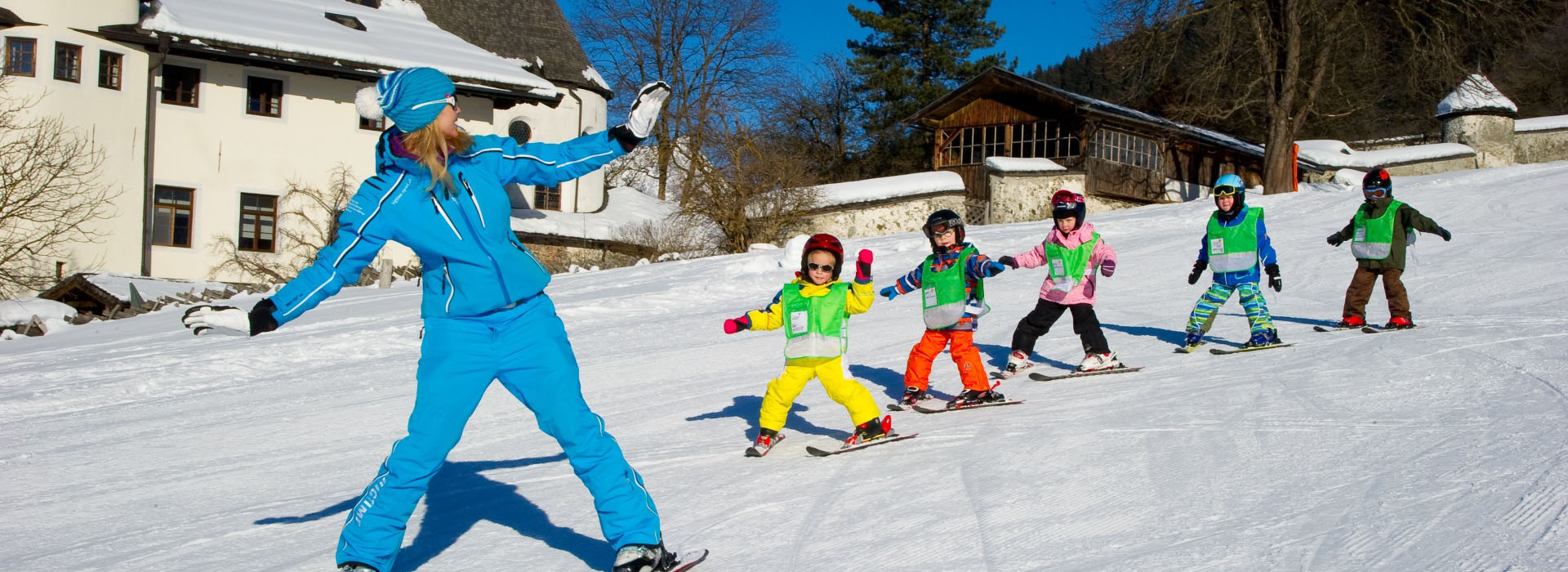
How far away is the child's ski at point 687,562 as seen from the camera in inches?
173

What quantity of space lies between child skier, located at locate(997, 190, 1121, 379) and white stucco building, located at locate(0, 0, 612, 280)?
23.5 meters

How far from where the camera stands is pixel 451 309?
13.8 ft

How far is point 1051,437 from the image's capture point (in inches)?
263

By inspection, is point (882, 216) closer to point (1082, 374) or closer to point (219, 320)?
point (1082, 374)

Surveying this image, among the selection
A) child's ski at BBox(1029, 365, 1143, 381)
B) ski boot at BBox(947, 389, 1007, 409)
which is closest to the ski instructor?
ski boot at BBox(947, 389, 1007, 409)

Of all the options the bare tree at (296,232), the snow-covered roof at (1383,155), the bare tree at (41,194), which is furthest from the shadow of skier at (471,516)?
the snow-covered roof at (1383,155)

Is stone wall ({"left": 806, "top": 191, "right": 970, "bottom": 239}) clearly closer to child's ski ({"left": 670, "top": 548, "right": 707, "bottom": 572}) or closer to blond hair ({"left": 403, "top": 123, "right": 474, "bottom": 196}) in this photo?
child's ski ({"left": 670, "top": 548, "right": 707, "bottom": 572})

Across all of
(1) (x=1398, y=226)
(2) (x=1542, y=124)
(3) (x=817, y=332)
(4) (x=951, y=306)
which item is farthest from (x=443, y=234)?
(2) (x=1542, y=124)

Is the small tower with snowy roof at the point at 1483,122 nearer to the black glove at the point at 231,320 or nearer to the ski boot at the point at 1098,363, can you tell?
the ski boot at the point at 1098,363

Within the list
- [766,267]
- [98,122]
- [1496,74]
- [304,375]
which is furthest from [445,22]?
[1496,74]

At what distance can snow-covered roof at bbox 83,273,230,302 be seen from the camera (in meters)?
24.1

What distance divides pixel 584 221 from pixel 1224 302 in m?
26.5

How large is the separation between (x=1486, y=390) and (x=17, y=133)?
28.6 metres

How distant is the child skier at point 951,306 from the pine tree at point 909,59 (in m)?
41.8
